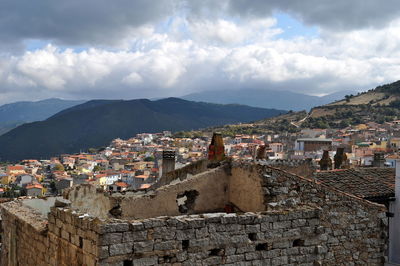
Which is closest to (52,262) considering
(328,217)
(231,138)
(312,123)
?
(328,217)

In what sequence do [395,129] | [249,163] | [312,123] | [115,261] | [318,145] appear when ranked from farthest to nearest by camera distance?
[312,123] < [395,129] < [318,145] < [249,163] < [115,261]

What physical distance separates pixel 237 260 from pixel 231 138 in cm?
15649

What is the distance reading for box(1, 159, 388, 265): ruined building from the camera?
6797 mm

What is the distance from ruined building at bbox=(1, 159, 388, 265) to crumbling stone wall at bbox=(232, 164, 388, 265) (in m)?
0.02

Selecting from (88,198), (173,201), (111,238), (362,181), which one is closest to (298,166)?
(362,181)

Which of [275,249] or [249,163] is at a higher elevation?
[249,163]

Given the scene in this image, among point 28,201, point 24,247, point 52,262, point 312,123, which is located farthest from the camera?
point 312,123

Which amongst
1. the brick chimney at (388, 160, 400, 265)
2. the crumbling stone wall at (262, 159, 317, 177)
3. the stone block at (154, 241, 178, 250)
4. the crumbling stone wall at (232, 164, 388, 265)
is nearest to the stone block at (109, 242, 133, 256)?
the stone block at (154, 241, 178, 250)

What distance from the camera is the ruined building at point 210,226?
6797 millimetres

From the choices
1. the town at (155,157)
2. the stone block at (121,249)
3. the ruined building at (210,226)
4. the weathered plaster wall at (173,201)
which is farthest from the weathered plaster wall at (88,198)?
the town at (155,157)

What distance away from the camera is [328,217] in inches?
429

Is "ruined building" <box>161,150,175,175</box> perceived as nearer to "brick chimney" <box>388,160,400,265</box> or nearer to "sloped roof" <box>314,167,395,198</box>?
"sloped roof" <box>314,167,395,198</box>

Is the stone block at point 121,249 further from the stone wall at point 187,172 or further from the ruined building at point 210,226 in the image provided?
the stone wall at point 187,172

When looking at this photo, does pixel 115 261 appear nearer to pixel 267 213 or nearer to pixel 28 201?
pixel 267 213
